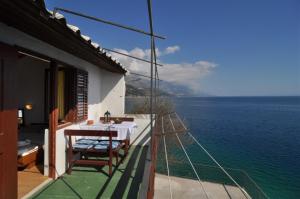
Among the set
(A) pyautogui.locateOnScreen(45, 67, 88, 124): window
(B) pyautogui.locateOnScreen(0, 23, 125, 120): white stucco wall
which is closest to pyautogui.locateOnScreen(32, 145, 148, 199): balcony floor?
(A) pyautogui.locateOnScreen(45, 67, 88, 124): window

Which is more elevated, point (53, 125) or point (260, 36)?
point (260, 36)

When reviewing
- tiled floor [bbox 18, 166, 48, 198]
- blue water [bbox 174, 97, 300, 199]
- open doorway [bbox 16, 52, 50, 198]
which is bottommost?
blue water [bbox 174, 97, 300, 199]

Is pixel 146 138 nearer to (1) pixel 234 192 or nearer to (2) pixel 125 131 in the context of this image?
(2) pixel 125 131

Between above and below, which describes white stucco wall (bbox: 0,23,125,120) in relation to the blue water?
above

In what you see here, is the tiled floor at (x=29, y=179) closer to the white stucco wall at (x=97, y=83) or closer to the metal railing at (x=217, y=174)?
the white stucco wall at (x=97, y=83)

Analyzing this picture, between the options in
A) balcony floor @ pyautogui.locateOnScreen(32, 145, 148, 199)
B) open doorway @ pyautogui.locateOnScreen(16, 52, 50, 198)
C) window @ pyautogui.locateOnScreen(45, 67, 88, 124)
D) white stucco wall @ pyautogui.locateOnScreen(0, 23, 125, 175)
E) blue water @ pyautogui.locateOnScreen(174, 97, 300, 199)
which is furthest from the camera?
blue water @ pyautogui.locateOnScreen(174, 97, 300, 199)

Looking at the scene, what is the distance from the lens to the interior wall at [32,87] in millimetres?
6230

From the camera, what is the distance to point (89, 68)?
5.48 metres

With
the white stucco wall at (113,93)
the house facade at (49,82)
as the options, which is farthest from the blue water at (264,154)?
the house facade at (49,82)

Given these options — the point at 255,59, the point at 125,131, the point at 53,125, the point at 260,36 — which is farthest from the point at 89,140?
the point at 255,59

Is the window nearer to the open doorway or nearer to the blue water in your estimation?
the open doorway

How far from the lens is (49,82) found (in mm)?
4324

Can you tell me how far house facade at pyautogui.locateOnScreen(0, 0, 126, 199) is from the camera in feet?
7.74

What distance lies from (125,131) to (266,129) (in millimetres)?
25539
